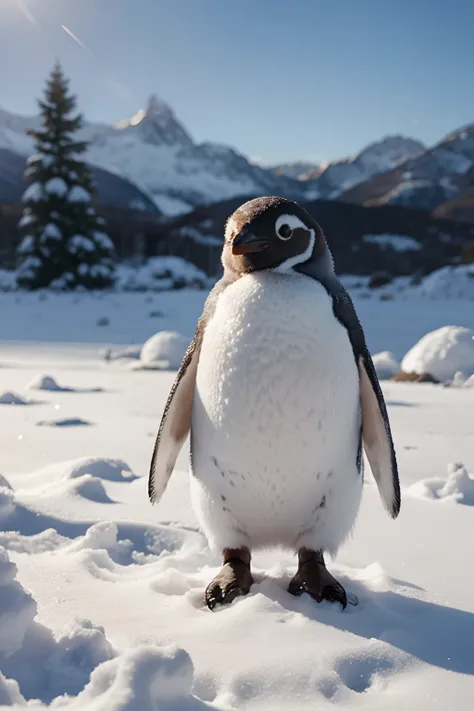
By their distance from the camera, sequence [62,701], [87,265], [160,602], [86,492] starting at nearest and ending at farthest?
[62,701]
[160,602]
[86,492]
[87,265]

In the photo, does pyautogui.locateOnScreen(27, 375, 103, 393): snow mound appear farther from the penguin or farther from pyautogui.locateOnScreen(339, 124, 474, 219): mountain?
pyautogui.locateOnScreen(339, 124, 474, 219): mountain

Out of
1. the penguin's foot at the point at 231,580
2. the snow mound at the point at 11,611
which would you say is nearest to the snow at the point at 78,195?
the penguin's foot at the point at 231,580

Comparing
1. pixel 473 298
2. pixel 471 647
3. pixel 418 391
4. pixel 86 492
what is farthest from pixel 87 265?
pixel 471 647

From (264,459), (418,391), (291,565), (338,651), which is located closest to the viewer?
(338,651)

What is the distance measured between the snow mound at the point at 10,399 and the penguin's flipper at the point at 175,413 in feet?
7.53

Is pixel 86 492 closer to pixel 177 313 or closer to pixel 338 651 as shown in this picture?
pixel 338 651

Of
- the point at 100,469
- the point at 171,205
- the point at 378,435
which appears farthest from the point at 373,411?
the point at 171,205

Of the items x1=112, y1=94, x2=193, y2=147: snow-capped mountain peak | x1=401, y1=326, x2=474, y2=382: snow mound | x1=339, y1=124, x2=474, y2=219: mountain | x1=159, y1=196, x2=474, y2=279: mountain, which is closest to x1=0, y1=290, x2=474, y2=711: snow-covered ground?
x1=401, y1=326, x2=474, y2=382: snow mound

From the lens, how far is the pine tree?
1633 cm

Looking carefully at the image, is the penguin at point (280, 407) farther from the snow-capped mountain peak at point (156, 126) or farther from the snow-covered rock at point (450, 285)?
the snow-capped mountain peak at point (156, 126)

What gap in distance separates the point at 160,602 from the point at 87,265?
15.5 m

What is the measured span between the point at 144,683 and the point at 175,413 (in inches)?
41.0

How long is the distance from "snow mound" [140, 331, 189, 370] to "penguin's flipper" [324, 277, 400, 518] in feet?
12.9

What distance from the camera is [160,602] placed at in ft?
5.33
